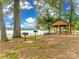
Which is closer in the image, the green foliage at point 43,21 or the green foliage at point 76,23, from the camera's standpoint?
the green foliage at point 43,21

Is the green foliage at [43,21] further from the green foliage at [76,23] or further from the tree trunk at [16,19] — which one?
the tree trunk at [16,19]

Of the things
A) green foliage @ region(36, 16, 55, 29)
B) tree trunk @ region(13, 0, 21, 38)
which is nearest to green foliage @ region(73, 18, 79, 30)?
green foliage @ region(36, 16, 55, 29)

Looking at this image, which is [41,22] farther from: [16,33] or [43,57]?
[43,57]

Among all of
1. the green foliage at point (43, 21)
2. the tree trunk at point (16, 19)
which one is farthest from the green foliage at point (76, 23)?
the tree trunk at point (16, 19)

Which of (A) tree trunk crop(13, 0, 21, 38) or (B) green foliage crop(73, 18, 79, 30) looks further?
(B) green foliage crop(73, 18, 79, 30)

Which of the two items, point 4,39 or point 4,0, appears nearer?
point 4,0

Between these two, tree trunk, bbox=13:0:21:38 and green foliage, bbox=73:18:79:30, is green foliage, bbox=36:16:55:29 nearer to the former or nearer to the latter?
green foliage, bbox=73:18:79:30

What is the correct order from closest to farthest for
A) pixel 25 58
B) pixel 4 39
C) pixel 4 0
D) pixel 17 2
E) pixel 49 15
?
pixel 25 58
pixel 4 0
pixel 4 39
pixel 17 2
pixel 49 15

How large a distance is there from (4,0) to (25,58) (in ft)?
20.3

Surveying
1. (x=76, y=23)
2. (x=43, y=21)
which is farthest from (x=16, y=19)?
(x=76, y=23)

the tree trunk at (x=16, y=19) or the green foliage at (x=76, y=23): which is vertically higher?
the tree trunk at (x=16, y=19)

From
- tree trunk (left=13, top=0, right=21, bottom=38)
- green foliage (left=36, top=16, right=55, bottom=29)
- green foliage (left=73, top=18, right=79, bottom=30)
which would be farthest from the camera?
green foliage (left=73, top=18, right=79, bottom=30)

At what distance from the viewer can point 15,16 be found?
20625 mm

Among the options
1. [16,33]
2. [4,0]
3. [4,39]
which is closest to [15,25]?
[16,33]
